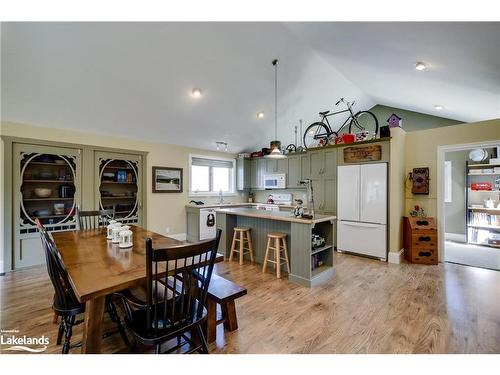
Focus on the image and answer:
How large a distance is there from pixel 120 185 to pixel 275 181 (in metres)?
3.52

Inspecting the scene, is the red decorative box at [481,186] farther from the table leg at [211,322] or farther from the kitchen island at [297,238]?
the table leg at [211,322]

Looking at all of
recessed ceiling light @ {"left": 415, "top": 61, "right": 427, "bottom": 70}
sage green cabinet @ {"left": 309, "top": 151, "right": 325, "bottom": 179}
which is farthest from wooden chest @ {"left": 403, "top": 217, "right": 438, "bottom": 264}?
recessed ceiling light @ {"left": 415, "top": 61, "right": 427, "bottom": 70}

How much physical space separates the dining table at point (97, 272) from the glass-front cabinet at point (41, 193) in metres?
2.06

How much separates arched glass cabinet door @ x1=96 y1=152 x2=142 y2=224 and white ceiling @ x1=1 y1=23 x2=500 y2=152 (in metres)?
0.54

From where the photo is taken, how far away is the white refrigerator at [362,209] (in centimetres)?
398

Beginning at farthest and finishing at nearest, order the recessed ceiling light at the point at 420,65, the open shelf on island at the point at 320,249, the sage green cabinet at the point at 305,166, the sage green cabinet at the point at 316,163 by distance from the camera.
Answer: the sage green cabinet at the point at 305,166, the sage green cabinet at the point at 316,163, the open shelf on island at the point at 320,249, the recessed ceiling light at the point at 420,65

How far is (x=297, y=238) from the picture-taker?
309cm

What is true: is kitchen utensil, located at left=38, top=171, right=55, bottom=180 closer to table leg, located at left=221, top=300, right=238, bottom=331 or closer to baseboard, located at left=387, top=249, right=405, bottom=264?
table leg, located at left=221, top=300, right=238, bottom=331

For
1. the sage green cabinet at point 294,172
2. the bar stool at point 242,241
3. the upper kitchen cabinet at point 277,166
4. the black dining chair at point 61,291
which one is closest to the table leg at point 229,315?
the black dining chair at point 61,291

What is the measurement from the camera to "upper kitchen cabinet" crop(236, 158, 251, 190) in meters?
6.45
